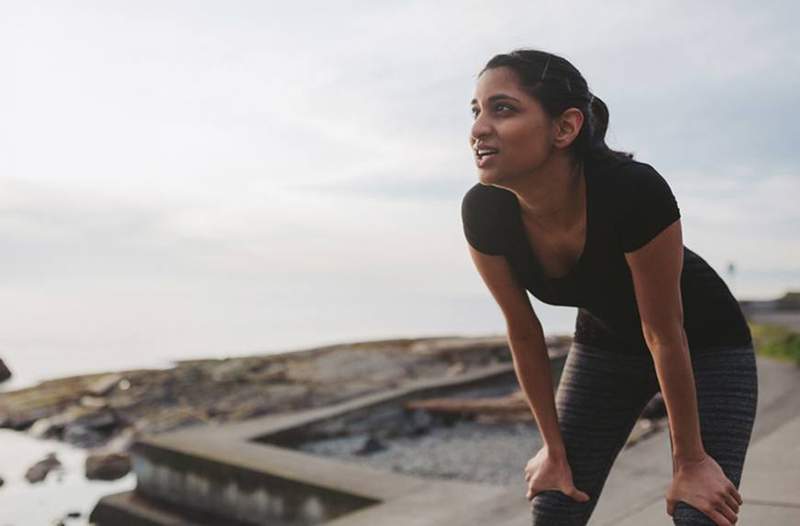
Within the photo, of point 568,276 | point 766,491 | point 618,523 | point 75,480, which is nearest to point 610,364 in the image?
point 568,276

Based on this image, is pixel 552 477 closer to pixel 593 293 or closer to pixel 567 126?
pixel 593 293

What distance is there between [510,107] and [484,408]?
7120 mm

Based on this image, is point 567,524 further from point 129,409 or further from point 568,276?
point 129,409

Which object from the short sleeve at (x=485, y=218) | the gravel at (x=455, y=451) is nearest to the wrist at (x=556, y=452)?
the short sleeve at (x=485, y=218)

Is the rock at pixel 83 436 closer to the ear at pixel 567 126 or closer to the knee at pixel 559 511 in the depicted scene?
the knee at pixel 559 511

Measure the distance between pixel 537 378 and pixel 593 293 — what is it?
13.3 inches

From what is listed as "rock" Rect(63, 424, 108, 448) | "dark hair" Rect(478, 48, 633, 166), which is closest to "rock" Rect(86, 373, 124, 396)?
"rock" Rect(63, 424, 108, 448)

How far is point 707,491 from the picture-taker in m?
1.93

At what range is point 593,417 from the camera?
7.45ft

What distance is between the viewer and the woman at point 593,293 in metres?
1.95

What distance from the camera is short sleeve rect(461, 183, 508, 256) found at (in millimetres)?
2221

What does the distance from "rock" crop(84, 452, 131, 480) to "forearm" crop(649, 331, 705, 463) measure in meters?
7.71

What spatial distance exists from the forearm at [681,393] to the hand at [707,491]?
1.2 inches

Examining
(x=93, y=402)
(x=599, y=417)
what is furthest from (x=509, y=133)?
(x=93, y=402)
